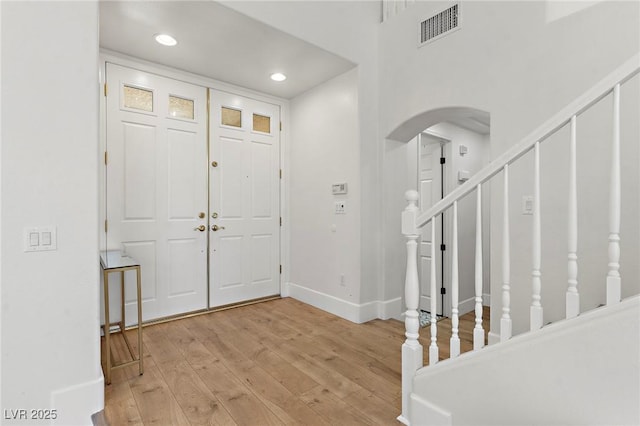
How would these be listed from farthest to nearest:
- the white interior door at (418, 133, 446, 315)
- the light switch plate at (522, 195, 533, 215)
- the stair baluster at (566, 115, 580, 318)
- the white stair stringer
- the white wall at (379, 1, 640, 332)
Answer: the white interior door at (418, 133, 446, 315) < the light switch plate at (522, 195, 533, 215) < the white wall at (379, 1, 640, 332) < the stair baluster at (566, 115, 580, 318) < the white stair stringer

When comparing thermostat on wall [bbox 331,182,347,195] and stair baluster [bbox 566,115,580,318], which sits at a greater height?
thermostat on wall [bbox 331,182,347,195]

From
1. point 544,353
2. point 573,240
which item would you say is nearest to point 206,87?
point 573,240

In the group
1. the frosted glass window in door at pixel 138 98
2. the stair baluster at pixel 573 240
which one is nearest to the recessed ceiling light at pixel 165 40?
the frosted glass window in door at pixel 138 98

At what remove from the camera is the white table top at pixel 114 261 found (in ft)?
7.40

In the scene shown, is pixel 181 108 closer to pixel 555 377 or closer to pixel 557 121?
pixel 557 121

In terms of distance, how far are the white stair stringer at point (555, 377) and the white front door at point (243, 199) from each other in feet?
8.99

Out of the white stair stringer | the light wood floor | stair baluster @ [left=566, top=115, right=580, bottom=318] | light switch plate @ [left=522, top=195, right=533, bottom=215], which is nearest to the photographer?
the white stair stringer

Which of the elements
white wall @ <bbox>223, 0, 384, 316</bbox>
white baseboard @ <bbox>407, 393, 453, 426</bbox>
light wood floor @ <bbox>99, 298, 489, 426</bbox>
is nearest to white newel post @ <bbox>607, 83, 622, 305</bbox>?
white baseboard @ <bbox>407, 393, 453, 426</bbox>

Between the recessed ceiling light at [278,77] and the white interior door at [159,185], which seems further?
the recessed ceiling light at [278,77]

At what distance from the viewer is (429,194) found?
4.32 metres

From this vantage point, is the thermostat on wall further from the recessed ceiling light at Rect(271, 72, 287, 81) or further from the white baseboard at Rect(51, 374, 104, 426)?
the white baseboard at Rect(51, 374, 104, 426)

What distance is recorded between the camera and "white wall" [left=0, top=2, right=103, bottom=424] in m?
1.69

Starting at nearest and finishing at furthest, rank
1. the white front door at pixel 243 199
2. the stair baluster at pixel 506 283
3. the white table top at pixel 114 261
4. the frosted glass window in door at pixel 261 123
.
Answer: the stair baluster at pixel 506 283, the white table top at pixel 114 261, the white front door at pixel 243 199, the frosted glass window in door at pixel 261 123

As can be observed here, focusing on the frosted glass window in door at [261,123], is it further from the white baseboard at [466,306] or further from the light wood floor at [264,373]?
the white baseboard at [466,306]
